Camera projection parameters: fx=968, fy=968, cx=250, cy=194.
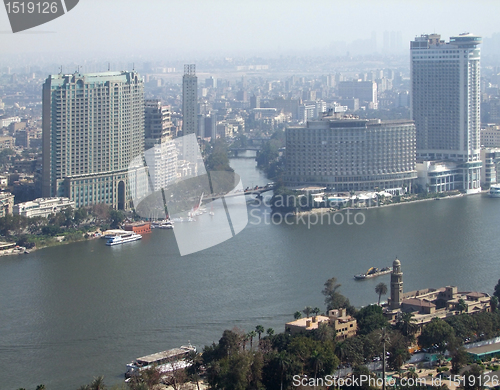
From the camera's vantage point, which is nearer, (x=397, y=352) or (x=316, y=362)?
(x=316, y=362)

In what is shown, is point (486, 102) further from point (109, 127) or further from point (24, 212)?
point (24, 212)

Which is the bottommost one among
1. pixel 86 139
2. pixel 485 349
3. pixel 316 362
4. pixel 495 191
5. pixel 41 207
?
pixel 495 191

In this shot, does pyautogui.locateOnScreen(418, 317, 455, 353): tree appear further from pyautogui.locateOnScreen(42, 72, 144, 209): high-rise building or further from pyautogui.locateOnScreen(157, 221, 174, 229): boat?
pyautogui.locateOnScreen(42, 72, 144, 209): high-rise building

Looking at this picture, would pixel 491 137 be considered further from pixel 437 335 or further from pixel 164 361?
pixel 164 361

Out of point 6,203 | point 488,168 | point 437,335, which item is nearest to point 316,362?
point 437,335

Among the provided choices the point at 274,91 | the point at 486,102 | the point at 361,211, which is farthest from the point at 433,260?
the point at 274,91

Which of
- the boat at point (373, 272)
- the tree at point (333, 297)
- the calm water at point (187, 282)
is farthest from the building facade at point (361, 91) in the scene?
the tree at point (333, 297)
